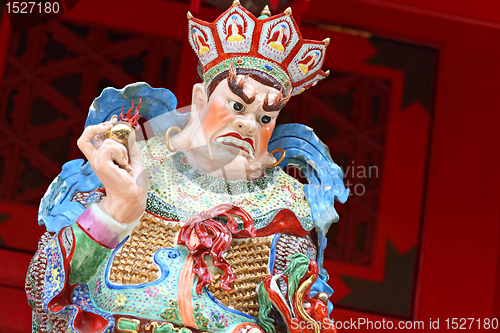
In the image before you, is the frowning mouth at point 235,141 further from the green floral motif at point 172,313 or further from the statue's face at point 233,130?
the green floral motif at point 172,313

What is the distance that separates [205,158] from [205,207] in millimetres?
154

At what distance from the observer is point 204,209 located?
78.8 inches

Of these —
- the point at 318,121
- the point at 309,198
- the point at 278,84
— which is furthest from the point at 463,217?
the point at 278,84

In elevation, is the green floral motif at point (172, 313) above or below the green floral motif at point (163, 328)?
above

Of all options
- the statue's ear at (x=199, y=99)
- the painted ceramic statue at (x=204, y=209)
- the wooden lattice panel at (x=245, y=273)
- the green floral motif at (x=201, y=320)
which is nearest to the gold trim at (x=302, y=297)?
the painted ceramic statue at (x=204, y=209)

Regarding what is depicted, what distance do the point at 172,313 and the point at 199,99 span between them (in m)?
0.68

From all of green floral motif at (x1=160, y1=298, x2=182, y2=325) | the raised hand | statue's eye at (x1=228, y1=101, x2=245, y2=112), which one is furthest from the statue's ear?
green floral motif at (x1=160, y1=298, x2=182, y2=325)

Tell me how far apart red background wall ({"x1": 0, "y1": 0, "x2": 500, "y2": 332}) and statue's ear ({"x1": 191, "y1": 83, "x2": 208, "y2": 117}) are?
31.8 inches

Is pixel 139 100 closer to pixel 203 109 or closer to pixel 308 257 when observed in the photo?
pixel 203 109

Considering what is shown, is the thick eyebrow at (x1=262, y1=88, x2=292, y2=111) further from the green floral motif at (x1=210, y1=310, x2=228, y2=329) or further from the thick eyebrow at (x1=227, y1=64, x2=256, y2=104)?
the green floral motif at (x1=210, y1=310, x2=228, y2=329)

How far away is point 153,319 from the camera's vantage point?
180 cm

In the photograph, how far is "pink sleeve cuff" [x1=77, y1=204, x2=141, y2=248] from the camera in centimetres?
182

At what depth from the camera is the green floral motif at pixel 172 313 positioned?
1807mm

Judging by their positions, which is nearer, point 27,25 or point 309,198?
point 309,198
